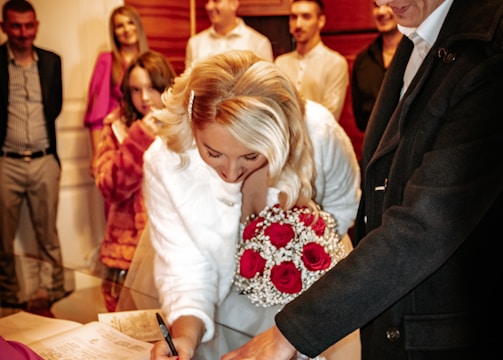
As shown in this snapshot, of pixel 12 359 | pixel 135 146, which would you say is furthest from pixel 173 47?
pixel 12 359

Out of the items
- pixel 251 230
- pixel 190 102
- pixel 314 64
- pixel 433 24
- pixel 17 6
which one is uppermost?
pixel 433 24

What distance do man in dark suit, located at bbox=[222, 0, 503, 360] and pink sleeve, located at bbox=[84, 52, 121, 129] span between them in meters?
3.57

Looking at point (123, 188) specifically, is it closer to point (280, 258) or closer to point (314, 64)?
point (280, 258)

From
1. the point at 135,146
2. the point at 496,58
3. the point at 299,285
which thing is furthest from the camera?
the point at 135,146

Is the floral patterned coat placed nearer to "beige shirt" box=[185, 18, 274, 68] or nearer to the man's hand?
"beige shirt" box=[185, 18, 274, 68]

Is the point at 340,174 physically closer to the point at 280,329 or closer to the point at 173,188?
the point at 173,188

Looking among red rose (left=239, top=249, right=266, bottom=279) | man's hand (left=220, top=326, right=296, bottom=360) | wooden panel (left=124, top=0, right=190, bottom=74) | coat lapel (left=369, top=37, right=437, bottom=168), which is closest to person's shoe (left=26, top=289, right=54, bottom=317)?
red rose (left=239, top=249, right=266, bottom=279)

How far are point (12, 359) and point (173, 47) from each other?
4.59 metres

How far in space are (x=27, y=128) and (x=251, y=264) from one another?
316 centimetres

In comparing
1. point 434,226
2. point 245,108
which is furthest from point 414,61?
point 434,226

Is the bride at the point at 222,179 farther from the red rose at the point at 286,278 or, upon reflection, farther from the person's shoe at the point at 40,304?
the person's shoe at the point at 40,304

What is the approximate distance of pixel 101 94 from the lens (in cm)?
473

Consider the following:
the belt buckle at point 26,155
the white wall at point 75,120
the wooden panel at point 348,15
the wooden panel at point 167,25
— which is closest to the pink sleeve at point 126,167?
the belt buckle at point 26,155

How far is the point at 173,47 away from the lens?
5.64m
